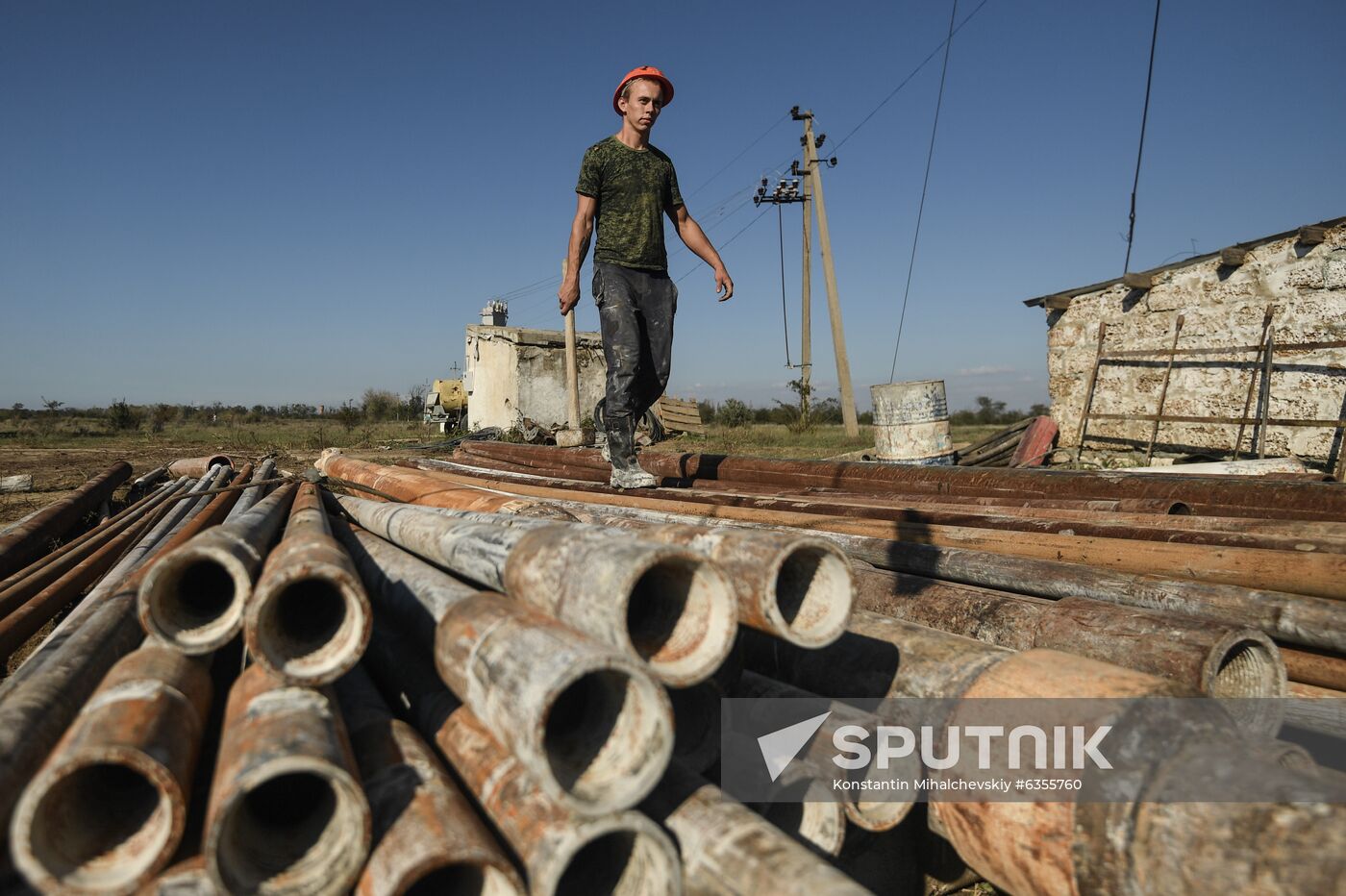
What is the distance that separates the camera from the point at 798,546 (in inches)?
54.0

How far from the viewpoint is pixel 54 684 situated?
147cm

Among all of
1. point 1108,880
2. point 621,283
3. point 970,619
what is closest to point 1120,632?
point 970,619

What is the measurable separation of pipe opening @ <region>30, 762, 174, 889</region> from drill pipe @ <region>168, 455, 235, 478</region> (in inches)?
311

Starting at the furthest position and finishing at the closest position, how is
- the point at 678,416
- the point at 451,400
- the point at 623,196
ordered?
the point at 451,400 → the point at 678,416 → the point at 623,196

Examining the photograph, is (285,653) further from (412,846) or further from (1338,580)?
(1338,580)

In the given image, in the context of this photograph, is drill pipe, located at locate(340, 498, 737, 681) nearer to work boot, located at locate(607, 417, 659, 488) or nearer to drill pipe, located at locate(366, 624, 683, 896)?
drill pipe, located at locate(366, 624, 683, 896)

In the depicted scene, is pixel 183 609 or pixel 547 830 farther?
pixel 183 609

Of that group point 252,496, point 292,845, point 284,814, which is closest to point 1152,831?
point 292,845

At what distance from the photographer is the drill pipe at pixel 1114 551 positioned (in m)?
2.00

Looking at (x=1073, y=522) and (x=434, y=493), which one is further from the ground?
(x=434, y=493)

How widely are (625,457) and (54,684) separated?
10.9ft

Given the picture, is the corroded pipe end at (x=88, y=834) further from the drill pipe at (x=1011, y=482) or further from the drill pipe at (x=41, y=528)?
the drill pipe at (x=41, y=528)

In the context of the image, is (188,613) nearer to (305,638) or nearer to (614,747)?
(305,638)

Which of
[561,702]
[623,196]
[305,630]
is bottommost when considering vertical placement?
[561,702]
